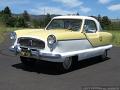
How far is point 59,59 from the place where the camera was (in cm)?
984

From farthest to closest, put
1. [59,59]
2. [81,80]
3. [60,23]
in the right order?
[60,23]
[59,59]
[81,80]

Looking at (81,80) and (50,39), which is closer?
(81,80)

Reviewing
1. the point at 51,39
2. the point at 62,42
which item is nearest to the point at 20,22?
the point at 62,42

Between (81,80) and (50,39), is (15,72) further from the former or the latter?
(81,80)

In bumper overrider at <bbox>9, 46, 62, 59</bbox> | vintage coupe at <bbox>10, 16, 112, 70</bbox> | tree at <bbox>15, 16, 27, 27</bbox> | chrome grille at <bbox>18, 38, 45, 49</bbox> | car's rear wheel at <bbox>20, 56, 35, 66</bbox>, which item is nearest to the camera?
bumper overrider at <bbox>9, 46, 62, 59</bbox>

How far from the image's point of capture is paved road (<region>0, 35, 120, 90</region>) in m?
8.43

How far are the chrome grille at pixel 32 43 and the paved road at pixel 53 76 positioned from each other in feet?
2.56

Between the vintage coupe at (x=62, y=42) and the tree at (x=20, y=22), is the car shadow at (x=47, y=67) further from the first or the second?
the tree at (x=20, y=22)

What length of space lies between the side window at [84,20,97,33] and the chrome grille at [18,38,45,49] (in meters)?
2.17

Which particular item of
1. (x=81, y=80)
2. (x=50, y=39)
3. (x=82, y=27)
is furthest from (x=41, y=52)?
(x=82, y=27)

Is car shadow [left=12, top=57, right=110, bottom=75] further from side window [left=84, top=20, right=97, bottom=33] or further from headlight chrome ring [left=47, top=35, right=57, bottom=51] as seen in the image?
side window [left=84, top=20, right=97, bottom=33]

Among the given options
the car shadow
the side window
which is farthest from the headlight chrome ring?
the side window

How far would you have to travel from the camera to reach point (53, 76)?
9.73 m

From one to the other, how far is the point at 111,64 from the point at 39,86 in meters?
4.64
